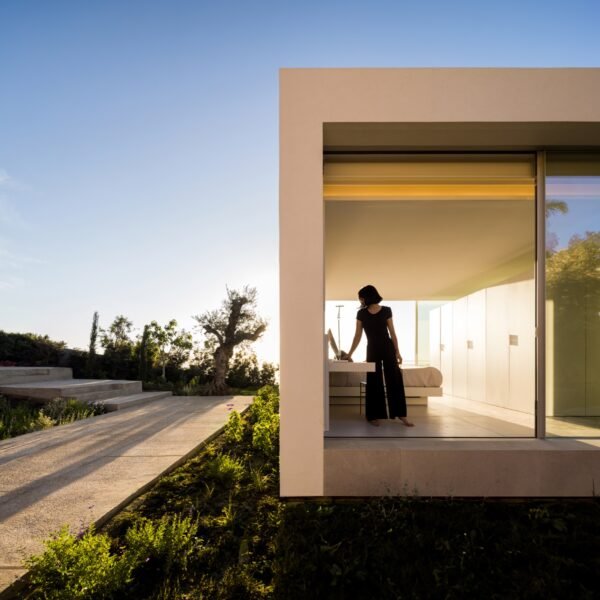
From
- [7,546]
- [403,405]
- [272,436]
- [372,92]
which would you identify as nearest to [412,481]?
[403,405]

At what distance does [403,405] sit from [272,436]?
1619mm

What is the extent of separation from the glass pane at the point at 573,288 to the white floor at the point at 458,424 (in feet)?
0.29

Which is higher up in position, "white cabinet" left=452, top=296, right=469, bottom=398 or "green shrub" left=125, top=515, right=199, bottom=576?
"white cabinet" left=452, top=296, right=469, bottom=398

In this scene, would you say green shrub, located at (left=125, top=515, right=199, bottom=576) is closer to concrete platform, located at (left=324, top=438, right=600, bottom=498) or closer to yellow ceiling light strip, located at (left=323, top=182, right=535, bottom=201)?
concrete platform, located at (left=324, top=438, right=600, bottom=498)

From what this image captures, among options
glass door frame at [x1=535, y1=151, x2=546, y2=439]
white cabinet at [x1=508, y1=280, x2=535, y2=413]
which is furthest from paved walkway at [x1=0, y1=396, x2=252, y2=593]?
white cabinet at [x1=508, y1=280, x2=535, y2=413]

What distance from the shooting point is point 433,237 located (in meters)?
6.73

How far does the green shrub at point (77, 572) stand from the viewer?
87.0 inches

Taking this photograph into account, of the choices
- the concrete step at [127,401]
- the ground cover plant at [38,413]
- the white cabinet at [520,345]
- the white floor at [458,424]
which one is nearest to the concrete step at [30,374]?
the ground cover plant at [38,413]

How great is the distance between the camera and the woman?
17.4 ft

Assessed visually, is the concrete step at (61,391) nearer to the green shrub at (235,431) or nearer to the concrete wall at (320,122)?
the green shrub at (235,431)

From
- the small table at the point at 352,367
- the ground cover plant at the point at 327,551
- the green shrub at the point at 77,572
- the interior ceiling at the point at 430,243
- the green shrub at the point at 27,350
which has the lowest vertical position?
the ground cover plant at the point at 327,551

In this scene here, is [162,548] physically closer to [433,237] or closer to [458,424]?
[458,424]

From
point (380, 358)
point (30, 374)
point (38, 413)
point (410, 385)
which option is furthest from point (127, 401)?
point (380, 358)

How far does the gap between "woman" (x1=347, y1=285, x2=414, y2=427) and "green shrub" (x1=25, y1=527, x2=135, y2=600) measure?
339cm
